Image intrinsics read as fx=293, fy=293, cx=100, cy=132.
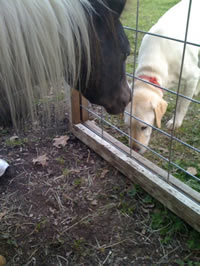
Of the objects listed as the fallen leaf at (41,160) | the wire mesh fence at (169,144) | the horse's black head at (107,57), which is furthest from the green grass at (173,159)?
the fallen leaf at (41,160)

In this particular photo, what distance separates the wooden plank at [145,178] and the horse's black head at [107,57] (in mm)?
485

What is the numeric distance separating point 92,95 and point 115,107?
19 centimetres

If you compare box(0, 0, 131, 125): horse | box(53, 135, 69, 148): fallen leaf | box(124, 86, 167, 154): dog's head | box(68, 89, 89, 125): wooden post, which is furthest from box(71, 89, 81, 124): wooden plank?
box(0, 0, 131, 125): horse

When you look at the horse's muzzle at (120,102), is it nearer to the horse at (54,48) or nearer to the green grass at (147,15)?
the horse at (54,48)

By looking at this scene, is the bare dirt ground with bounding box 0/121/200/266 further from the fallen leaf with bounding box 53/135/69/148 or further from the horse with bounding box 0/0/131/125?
the horse with bounding box 0/0/131/125

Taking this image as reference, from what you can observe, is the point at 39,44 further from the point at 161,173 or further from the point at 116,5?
the point at 161,173

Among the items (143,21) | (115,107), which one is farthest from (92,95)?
(143,21)

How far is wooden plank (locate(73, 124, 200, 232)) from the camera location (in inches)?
57.2

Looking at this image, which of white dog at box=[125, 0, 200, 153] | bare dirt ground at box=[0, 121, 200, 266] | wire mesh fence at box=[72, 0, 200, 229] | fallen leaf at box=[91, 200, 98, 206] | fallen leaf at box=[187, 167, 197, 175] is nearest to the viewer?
bare dirt ground at box=[0, 121, 200, 266]

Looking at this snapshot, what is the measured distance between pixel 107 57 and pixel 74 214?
92 centimetres

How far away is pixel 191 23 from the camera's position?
2.32 m

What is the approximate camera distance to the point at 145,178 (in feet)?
5.53

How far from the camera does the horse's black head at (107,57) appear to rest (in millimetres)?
1048

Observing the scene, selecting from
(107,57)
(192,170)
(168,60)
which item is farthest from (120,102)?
(168,60)
